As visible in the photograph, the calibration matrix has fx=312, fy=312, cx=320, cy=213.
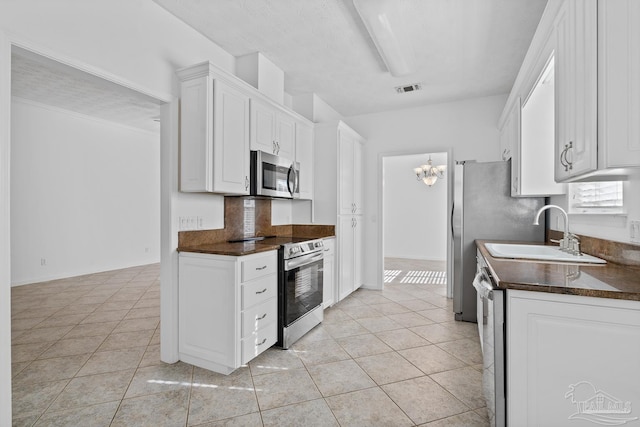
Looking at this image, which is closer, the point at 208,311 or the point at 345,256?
the point at 208,311

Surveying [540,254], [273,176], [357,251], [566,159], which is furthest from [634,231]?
[357,251]

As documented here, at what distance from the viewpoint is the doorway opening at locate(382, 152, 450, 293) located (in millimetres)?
7617

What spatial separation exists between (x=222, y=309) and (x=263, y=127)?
5.77 ft

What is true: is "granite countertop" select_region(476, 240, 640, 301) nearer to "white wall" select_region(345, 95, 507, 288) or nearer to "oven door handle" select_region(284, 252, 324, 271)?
"oven door handle" select_region(284, 252, 324, 271)

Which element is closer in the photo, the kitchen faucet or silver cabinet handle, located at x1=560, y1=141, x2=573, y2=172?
silver cabinet handle, located at x1=560, y1=141, x2=573, y2=172

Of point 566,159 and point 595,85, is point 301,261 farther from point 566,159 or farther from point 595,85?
point 595,85

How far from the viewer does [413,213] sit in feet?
26.1

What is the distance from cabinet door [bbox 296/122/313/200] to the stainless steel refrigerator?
176 centimetres

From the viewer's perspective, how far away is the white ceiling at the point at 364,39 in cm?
246

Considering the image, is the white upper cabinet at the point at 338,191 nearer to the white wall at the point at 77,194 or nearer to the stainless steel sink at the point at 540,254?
the stainless steel sink at the point at 540,254

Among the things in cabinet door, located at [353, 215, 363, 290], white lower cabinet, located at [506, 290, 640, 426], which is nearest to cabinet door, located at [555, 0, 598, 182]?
white lower cabinet, located at [506, 290, 640, 426]

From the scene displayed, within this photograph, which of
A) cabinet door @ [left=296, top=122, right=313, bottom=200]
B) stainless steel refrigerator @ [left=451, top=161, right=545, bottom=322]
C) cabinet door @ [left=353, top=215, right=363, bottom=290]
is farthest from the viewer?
cabinet door @ [left=353, top=215, right=363, bottom=290]

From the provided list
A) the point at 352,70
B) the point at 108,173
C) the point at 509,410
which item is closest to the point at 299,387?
the point at 509,410

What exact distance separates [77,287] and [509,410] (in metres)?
5.67
